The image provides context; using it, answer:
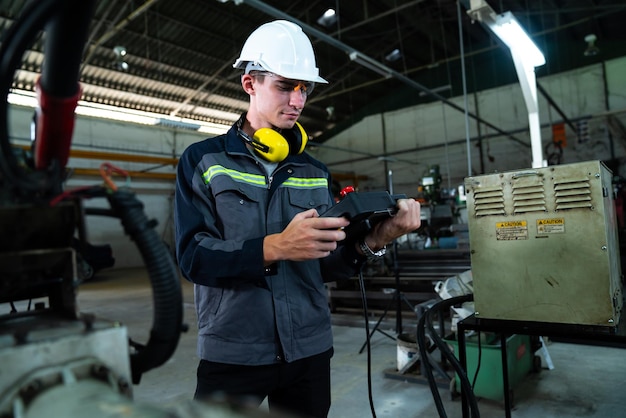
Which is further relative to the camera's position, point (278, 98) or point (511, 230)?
point (511, 230)

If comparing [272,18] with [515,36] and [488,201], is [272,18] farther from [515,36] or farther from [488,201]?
[488,201]

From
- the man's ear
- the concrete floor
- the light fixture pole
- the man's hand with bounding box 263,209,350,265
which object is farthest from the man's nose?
the concrete floor

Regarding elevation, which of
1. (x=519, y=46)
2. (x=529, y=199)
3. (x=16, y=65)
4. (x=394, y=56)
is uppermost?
(x=394, y=56)

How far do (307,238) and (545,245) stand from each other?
785 mm

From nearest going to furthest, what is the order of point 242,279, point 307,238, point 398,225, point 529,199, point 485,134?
1. point 307,238
2. point 242,279
3. point 398,225
4. point 529,199
5. point 485,134

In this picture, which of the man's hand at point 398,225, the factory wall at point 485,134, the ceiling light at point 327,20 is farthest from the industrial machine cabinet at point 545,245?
the ceiling light at point 327,20

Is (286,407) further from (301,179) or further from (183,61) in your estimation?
(183,61)

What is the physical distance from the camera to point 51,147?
41cm

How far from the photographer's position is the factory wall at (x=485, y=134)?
323 inches

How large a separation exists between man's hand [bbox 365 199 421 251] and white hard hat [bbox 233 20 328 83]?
1.27 feet

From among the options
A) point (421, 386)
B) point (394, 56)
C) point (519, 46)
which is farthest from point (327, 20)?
point (421, 386)

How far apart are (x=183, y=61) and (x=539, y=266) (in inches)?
311

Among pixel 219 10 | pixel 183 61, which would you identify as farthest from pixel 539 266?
pixel 183 61

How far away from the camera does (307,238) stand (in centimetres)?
75
